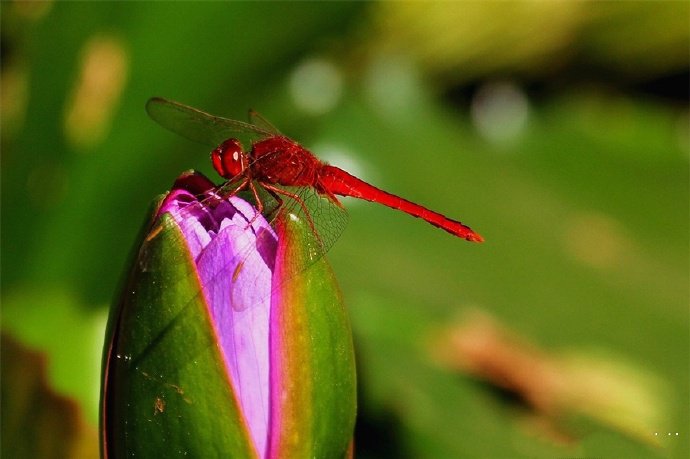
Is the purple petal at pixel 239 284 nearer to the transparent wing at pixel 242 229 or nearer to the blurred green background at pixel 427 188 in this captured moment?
the transparent wing at pixel 242 229

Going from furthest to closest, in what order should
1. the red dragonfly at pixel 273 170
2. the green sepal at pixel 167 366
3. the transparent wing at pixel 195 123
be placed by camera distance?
the transparent wing at pixel 195 123 < the red dragonfly at pixel 273 170 < the green sepal at pixel 167 366

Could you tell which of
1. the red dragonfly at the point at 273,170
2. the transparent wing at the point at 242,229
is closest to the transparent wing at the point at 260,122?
the red dragonfly at the point at 273,170

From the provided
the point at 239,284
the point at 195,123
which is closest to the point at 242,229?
the point at 239,284

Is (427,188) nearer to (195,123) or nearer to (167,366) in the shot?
(195,123)

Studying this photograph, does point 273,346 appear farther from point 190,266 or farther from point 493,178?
point 493,178

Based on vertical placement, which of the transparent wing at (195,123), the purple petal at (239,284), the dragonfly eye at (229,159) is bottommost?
the purple petal at (239,284)

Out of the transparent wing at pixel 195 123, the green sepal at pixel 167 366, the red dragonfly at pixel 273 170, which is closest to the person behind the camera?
the green sepal at pixel 167 366

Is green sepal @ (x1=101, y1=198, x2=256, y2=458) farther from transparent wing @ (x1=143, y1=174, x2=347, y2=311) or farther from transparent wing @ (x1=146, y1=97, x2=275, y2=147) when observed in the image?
transparent wing @ (x1=146, y1=97, x2=275, y2=147)
